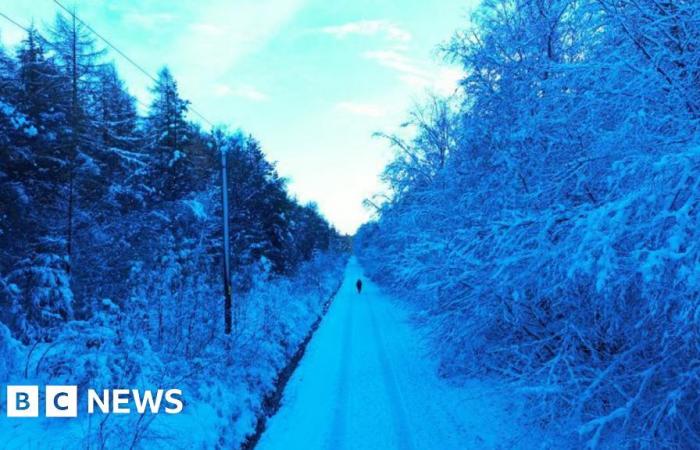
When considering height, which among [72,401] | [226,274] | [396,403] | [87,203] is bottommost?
[396,403]

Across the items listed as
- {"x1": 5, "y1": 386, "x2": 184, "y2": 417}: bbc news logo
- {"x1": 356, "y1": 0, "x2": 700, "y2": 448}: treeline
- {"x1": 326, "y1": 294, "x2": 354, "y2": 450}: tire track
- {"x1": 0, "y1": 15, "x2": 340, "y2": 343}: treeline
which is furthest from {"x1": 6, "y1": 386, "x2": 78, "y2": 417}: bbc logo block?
{"x1": 356, "y1": 0, "x2": 700, "y2": 448}: treeline

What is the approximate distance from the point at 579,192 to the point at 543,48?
385cm

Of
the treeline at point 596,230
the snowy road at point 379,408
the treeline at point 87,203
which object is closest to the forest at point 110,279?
the treeline at point 87,203

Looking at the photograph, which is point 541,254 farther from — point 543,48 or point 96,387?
point 96,387

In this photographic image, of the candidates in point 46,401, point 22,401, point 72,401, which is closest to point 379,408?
point 72,401

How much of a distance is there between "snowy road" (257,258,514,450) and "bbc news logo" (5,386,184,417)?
94.5 inches

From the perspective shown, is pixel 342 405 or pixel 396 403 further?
pixel 396 403

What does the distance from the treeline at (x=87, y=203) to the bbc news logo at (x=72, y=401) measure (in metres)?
2.98

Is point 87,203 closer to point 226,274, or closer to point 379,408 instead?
point 226,274

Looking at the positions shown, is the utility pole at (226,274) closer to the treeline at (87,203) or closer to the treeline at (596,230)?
the treeline at (87,203)

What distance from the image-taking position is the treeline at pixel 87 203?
11.2 m

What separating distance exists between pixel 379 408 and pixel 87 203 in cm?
1350

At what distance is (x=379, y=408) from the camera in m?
9.77

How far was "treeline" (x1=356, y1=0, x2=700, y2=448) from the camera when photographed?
11.2ft
